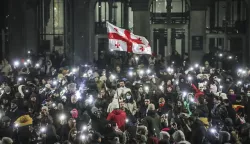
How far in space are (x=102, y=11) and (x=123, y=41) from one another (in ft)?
41.6

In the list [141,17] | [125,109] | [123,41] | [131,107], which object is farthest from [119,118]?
[141,17]

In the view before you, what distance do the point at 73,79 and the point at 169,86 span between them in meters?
4.34

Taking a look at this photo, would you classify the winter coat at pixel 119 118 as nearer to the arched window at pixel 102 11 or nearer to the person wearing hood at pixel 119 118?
the person wearing hood at pixel 119 118

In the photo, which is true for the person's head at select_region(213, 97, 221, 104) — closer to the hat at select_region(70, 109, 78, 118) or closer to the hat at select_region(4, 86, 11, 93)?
the hat at select_region(70, 109, 78, 118)

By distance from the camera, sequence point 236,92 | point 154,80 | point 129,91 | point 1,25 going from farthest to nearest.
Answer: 1. point 1,25
2. point 154,80
3. point 236,92
4. point 129,91

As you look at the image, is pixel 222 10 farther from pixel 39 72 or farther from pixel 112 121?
pixel 112 121

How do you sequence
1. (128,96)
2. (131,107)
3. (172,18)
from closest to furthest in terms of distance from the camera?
(131,107), (128,96), (172,18)

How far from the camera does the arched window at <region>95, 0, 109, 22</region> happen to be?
33.1 metres

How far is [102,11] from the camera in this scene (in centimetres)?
3316

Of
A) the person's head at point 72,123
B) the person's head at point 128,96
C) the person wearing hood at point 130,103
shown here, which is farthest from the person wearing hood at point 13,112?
the person's head at point 128,96

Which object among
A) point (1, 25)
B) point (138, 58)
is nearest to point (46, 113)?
point (138, 58)

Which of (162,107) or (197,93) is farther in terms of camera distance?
(197,93)

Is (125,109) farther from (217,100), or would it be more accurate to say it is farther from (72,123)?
(217,100)

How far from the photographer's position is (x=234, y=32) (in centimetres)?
3228
